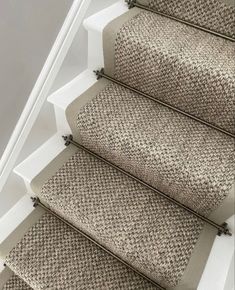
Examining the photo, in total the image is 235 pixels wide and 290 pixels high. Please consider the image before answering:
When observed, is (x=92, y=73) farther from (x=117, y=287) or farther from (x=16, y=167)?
(x=117, y=287)

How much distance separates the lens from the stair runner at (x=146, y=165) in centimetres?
102

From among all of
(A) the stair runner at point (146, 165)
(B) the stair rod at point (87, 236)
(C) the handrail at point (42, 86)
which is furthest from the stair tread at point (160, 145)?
(B) the stair rod at point (87, 236)

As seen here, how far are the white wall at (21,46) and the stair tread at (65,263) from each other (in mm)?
363

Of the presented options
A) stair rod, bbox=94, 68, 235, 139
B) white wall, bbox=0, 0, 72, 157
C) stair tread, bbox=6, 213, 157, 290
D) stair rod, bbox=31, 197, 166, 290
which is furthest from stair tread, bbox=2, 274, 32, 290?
stair rod, bbox=94, 68, 235, 139

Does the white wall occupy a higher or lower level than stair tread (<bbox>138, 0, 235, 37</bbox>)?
lower

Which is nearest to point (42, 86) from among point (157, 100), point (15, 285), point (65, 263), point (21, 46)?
point (21, 46)

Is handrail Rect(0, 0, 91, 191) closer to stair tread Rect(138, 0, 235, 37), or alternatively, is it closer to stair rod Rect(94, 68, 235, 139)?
stair rod Rect(94, 68, 235, 139)

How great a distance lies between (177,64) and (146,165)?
0.33 m

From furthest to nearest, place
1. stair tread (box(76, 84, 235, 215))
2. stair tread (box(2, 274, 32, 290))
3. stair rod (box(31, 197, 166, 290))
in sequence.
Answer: stair tread (box(2, 274, 32, 290)), stair rod (box(31, 197, 166, 290)), stair tread (box(76, 84, 235, 215))

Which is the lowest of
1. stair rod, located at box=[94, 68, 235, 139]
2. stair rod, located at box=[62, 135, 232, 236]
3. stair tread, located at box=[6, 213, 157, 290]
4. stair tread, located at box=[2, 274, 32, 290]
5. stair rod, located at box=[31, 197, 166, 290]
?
stair tread, located at box=[2, 274, 32, 290]

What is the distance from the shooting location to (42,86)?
1.23m

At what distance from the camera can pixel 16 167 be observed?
1271 mm

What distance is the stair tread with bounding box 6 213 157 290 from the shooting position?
115cm

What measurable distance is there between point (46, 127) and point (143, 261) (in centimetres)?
62
